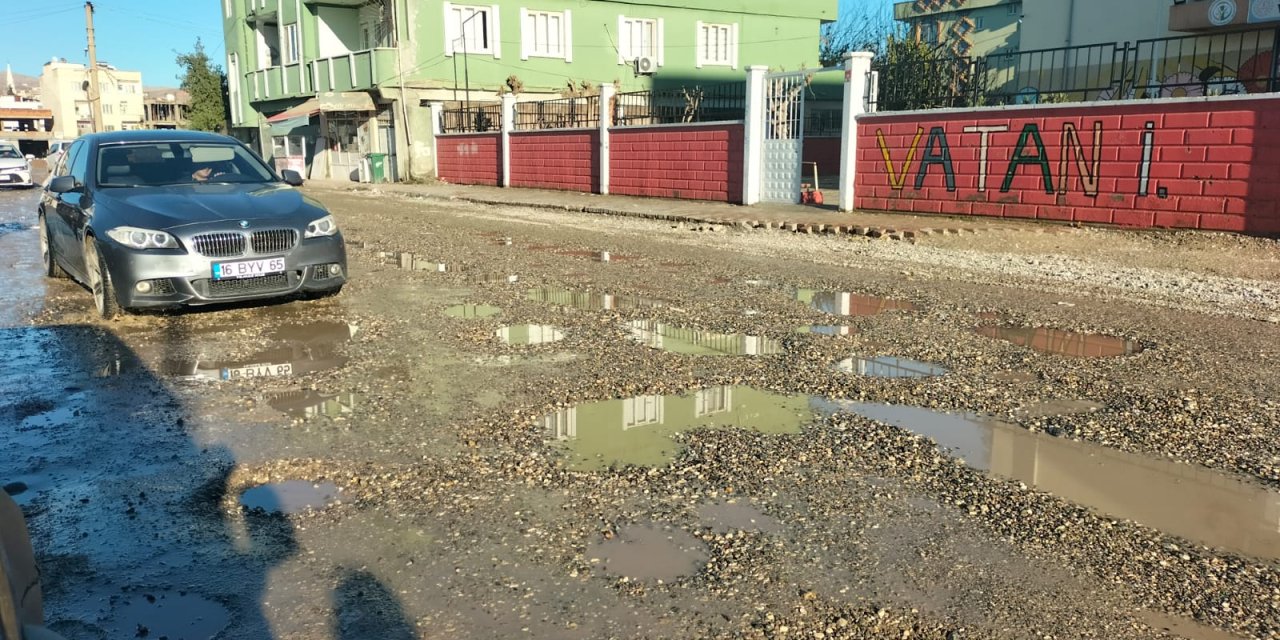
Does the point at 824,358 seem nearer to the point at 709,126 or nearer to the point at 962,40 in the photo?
the point at 709,126

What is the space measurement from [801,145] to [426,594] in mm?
16869

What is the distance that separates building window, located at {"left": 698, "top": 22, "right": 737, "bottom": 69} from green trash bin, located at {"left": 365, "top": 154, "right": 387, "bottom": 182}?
13.9 metres

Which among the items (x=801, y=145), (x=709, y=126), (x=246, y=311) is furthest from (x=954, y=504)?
(x=709, y=126)

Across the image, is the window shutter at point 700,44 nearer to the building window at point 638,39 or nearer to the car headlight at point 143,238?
the building window at point 638,39

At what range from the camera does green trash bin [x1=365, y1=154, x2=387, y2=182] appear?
3466cm

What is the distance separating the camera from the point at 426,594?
2.99m

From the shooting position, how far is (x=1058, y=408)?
5.04 metres

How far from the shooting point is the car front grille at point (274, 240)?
7223 millimetres

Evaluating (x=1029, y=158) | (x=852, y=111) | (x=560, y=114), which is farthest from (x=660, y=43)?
(x=1029, y=158)

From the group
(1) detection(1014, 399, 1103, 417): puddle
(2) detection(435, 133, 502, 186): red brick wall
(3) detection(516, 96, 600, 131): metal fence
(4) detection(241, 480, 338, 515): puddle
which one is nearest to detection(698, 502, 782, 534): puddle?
(4) detection(241, 480, 338, 515): puddle

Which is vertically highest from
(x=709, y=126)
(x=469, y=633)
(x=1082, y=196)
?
(x=709, y=126)

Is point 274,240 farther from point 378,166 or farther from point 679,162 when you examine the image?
point 378,166

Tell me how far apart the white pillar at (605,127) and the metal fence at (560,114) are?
0.56 meters

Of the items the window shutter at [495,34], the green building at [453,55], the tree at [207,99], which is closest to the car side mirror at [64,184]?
the green building at [453,55]
